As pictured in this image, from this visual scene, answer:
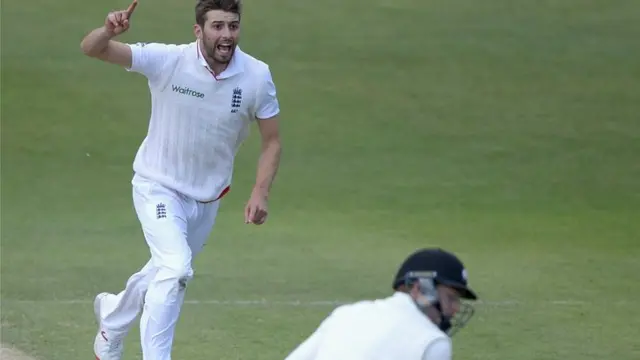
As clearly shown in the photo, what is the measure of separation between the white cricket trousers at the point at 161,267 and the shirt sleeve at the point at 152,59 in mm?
609

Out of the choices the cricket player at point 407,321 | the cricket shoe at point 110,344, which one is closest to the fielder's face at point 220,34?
the cricket shoe at point 110,344

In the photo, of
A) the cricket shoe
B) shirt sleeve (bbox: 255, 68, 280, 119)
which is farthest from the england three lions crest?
the cricket shoe

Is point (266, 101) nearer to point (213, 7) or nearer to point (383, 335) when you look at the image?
point (213, 7)

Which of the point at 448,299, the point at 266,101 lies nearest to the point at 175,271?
the point at 266,101

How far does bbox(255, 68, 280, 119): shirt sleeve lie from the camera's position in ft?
22.0

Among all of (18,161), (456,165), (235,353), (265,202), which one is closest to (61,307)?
(235,353)

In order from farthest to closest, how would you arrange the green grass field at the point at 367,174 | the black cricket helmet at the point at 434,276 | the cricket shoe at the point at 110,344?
the green grass field at the point at 367,174
the cricket shoe at the point at 110,344
the black cricket helmet at the point at 434,276

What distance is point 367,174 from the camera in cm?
1261

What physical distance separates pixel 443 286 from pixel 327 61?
11.2m

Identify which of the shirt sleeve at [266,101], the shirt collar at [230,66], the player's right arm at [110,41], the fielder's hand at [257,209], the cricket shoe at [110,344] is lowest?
the cricket shoe at [110,344]

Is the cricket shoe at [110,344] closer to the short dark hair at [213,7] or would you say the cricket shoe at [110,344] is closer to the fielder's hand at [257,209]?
the fielder's hand at [257,209]

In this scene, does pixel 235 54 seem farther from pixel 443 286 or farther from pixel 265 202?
pixel 443 286

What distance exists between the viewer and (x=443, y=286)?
3.81 m

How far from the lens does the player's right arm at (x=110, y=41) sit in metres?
6.25
